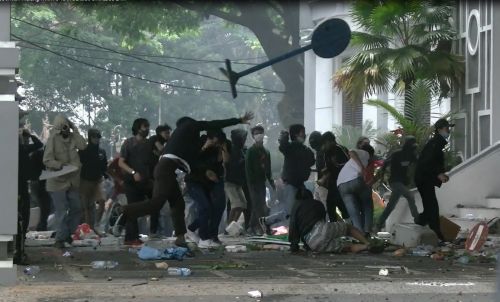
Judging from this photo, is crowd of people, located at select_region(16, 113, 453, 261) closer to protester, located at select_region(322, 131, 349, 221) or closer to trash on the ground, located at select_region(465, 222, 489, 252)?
protester, located at select_region(322, 131, 349, 221)

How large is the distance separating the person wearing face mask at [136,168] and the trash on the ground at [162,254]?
217cm

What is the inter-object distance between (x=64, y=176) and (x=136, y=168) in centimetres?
133

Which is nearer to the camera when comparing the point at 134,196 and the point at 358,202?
the point at 134,196

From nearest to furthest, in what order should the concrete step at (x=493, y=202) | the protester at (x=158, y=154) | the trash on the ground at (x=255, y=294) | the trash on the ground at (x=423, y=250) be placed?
the trash on the ground at (x=255, y=294) < the trash on the ground at (x=423, y=250) < the protester at (x=158, y=154) < the concrete step at (x=493, y=202)

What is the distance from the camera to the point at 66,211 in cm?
1366

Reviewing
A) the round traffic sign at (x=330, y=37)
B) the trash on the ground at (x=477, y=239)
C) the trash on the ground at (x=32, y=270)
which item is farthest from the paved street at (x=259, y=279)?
the round traffic sign at (x=330, y=37)

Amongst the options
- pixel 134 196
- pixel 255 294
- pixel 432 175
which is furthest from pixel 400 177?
pixel 255 294

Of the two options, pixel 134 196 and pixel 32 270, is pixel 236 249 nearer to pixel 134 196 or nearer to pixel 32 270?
pixel 134 196

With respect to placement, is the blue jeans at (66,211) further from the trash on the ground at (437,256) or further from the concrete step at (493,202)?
the concrete step at (493,202)

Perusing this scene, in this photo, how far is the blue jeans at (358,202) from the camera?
15398 mm

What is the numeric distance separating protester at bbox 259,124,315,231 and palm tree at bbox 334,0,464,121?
150 inches

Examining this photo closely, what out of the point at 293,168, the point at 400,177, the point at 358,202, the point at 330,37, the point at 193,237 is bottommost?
the point at 193,237

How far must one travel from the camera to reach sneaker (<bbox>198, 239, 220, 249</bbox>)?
45.9 ft

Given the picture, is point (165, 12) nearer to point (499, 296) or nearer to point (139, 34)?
point (139, 34)
